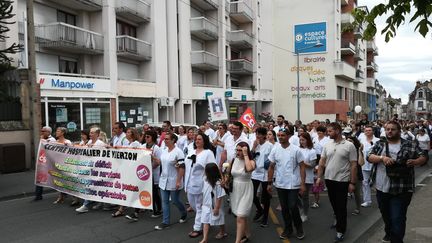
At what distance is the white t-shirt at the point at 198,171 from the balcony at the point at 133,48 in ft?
58.2

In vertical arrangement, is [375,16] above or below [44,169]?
above

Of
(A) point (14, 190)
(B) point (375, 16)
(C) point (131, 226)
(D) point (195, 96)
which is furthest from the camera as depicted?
(D) point (195, 96)

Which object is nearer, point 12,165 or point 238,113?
point 12,165

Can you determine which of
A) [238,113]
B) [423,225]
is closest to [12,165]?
[423,225]

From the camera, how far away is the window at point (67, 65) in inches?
848

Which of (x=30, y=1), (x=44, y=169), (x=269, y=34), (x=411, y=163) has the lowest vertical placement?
(x=44, y=169)

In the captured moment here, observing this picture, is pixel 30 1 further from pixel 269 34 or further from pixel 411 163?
pixel 269 34

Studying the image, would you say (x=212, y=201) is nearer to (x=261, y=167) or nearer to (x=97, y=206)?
(x=261, y=167)

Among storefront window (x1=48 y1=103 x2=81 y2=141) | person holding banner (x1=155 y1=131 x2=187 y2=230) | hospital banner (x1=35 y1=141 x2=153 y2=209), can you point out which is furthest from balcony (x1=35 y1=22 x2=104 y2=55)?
person holding banner (x1=155 y1=131 x2=187 y2=230)

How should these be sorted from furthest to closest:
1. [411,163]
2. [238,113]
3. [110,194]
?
1. [238,113]
2. [110,194]
3. [411,163]

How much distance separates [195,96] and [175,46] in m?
4.19

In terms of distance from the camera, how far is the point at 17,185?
1217cm

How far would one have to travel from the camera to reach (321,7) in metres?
47.6

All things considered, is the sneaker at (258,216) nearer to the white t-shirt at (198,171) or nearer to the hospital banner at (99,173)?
the white t-shirt at (198,171)
